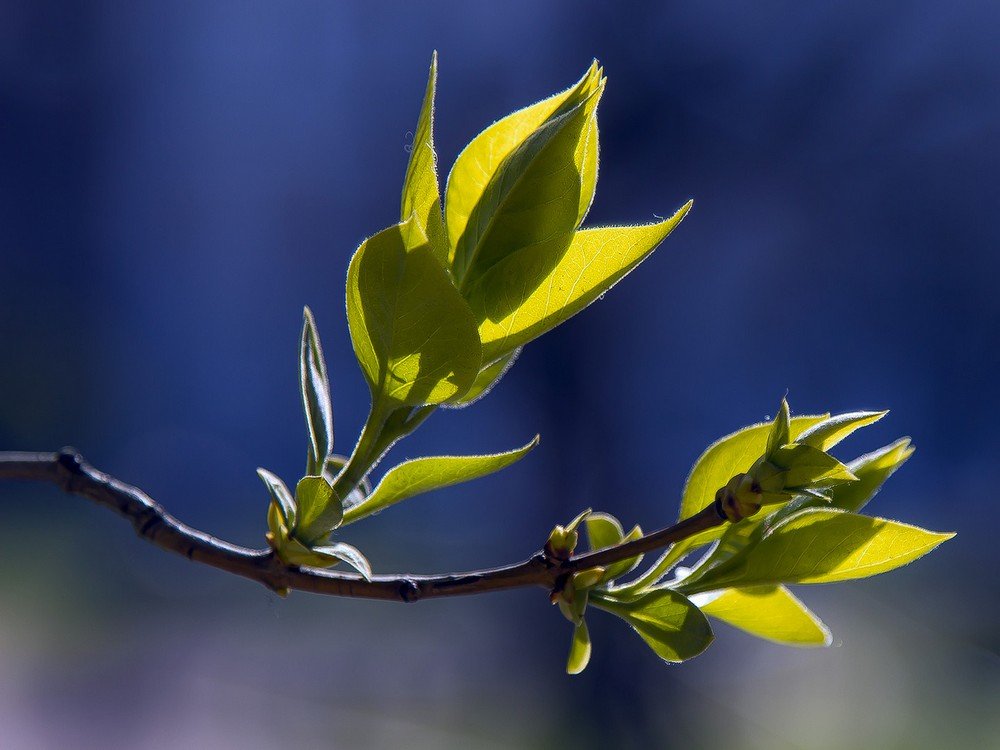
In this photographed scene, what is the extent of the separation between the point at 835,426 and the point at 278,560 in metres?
0.22

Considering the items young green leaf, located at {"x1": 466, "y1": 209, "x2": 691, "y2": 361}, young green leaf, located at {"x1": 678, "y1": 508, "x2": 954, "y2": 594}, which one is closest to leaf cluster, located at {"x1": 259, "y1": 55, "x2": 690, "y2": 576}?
young green leaf, located at {"x1": 466, "y1": 209, "x2": 691, "y2": 361}

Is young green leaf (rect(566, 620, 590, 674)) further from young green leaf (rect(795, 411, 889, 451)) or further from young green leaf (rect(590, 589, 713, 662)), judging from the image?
young green leaf (rect(795, 411, 889, 451))

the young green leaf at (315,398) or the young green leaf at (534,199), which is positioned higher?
the young green leaf at (534,199)

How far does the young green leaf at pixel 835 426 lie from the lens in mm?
324

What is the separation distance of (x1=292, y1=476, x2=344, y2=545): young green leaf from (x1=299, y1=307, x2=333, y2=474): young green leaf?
31 millimetres

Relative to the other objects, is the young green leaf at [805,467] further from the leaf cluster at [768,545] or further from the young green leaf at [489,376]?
the young green leaf at [489,376]

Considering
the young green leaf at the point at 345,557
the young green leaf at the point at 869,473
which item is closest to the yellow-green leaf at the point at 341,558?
the young green leaf at the point at 345,557

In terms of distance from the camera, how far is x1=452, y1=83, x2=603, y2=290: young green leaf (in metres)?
0.32

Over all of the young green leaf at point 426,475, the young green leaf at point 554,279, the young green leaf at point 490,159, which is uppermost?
the young green leaf at point 490,159

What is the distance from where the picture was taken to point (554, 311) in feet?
1.14

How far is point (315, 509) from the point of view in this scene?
0.35 meters

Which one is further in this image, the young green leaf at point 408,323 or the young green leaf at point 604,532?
the young green leaf at point 604,532

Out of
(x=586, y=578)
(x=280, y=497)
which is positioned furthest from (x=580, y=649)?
(x=280, y=497)

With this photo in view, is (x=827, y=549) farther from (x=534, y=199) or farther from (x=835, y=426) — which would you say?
(x=534, y=199)
